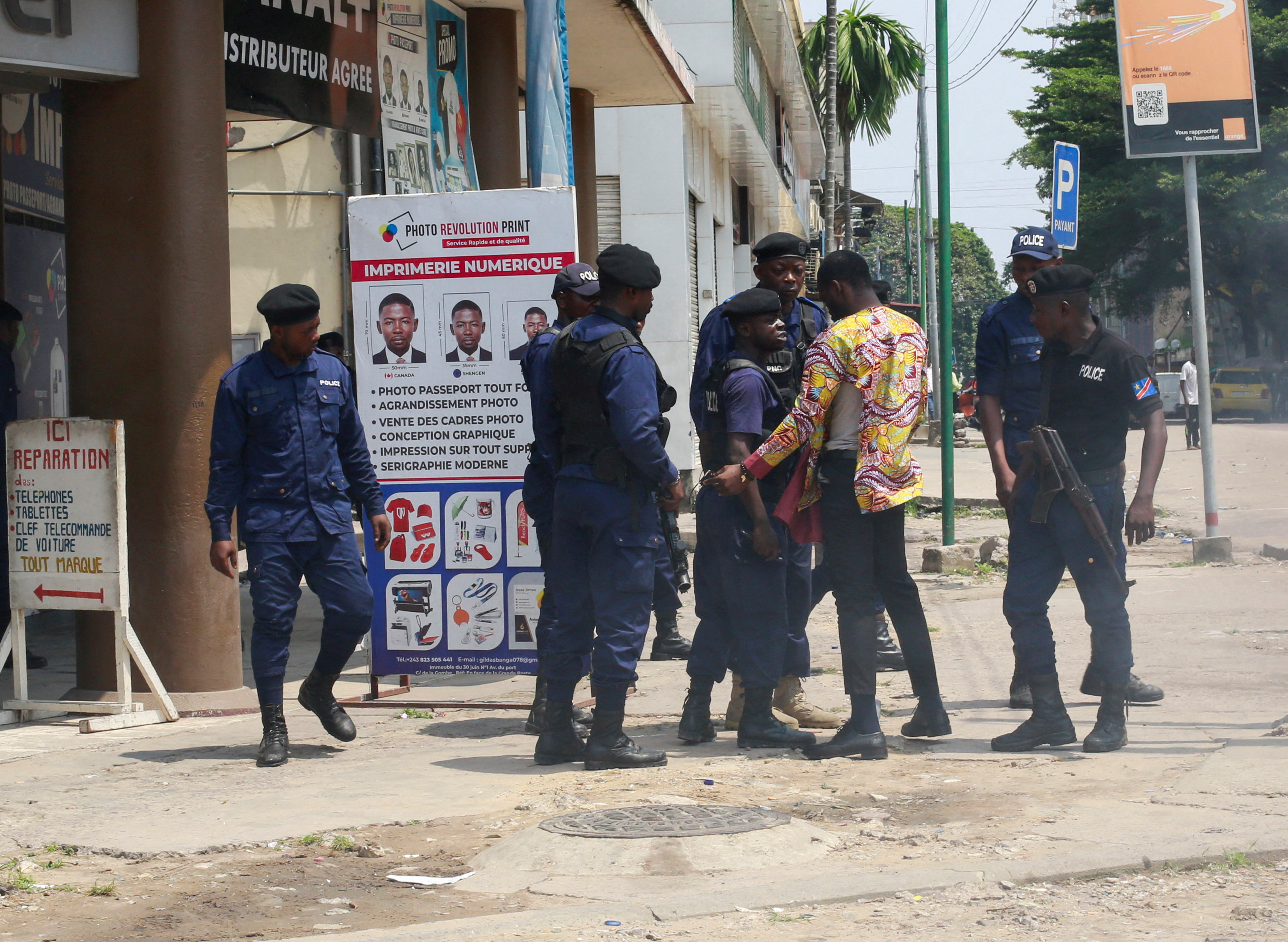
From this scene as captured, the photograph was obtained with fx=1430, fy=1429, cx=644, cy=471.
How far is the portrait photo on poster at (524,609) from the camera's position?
22.1ft

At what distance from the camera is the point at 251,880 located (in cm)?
429

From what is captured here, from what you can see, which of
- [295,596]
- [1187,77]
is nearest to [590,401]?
[295,596]

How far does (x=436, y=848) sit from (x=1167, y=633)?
5.11 metres

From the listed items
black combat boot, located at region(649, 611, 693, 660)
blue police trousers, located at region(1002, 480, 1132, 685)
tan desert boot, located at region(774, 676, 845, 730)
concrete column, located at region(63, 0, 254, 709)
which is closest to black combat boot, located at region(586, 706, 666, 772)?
tan desert boot, located at region(774, 676, 845, 730)

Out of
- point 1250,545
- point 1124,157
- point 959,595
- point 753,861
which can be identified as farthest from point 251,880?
point 1124,157

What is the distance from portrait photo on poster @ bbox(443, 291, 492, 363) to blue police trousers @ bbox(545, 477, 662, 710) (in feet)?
4.42

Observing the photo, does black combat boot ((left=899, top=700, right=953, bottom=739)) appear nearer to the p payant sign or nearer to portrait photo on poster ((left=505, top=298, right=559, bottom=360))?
the p payant sign

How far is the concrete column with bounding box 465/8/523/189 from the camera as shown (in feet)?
34.3

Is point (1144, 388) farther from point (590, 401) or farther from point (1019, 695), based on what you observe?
point (590, 401)

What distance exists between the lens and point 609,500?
5.41m

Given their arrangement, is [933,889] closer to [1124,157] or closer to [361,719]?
[361,719]

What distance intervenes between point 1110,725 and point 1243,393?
38.5 m

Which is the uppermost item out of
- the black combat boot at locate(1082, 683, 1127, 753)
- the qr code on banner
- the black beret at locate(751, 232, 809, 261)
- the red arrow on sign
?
the qr code on banner

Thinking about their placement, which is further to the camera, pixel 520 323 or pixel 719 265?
pixel 719 265
